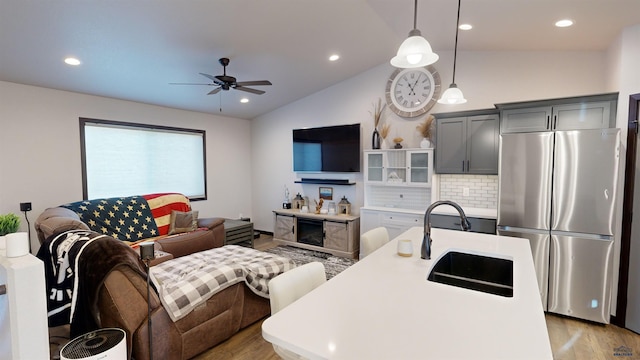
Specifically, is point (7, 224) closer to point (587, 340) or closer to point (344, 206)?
point (344, 206)

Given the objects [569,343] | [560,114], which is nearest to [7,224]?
[569,343]

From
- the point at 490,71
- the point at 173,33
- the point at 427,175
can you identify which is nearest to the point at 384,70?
the point at 490,71

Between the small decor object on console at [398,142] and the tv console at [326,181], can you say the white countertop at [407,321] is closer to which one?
the small decor object on console at [398,142]

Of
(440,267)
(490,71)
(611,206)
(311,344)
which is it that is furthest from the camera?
(490,71)

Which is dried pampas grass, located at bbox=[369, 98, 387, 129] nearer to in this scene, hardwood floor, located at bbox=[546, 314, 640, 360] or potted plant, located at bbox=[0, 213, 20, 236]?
hardwood floor, located at bbox=[546, 314, 640, 360]

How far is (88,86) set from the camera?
4.11 meters

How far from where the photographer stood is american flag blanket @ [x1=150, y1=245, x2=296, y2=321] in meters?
2.24

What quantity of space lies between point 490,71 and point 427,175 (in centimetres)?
165

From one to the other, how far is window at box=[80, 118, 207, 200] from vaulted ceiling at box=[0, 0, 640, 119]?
2.13ft

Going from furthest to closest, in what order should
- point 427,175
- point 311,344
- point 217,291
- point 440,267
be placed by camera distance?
point 427,175
point 217,291
point 440,267
point 311,344

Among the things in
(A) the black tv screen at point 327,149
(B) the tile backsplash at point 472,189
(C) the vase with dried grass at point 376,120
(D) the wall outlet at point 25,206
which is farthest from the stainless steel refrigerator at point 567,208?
(D) the wall outlet at point 25,206

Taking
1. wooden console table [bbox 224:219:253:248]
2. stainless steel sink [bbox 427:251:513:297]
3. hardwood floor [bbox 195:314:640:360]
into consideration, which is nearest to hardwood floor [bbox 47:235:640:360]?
hardwood floor [bbox 195:314:640:360]

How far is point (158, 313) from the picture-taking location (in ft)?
7.05

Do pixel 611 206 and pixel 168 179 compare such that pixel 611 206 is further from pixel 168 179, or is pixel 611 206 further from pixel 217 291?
pixel 168 179
